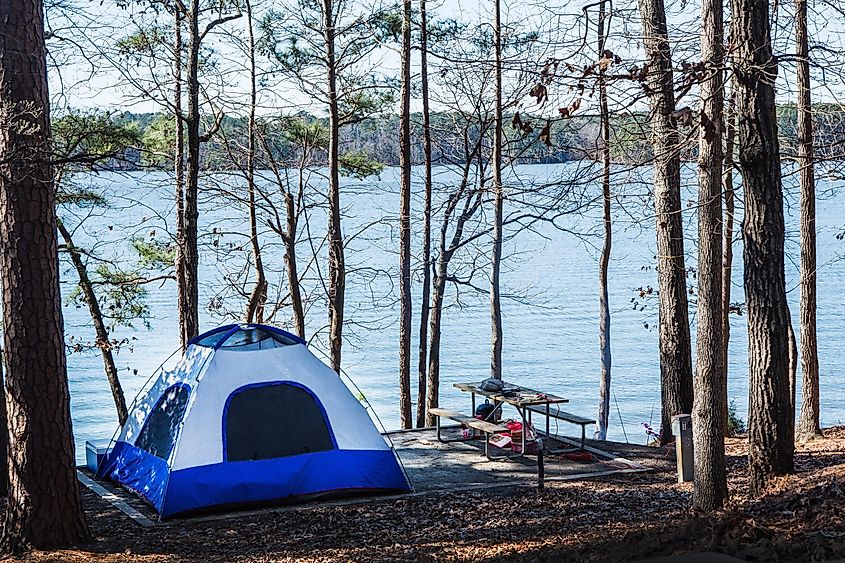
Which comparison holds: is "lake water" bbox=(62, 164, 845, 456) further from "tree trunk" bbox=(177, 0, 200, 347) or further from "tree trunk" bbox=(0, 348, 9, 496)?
"tree trunk" bbox=(0, 348, 9, 496)

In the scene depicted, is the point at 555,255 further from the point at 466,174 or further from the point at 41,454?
the point at 41,454

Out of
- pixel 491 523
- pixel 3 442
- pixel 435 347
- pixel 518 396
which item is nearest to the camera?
pixel 491 523

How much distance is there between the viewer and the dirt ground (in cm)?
595

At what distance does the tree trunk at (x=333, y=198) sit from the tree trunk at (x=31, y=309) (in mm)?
9454

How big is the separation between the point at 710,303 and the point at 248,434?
14.3 ft

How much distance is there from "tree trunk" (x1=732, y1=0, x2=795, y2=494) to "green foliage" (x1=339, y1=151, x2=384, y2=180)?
35.3ft

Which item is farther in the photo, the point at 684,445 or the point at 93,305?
the point at 93,305

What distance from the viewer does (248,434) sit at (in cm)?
895

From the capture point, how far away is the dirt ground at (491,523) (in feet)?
19.5

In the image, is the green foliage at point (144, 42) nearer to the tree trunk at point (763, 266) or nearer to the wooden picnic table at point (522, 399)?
the wooden picnic table at point (522, 399)

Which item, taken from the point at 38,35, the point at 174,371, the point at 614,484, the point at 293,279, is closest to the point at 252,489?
the point at 174,371

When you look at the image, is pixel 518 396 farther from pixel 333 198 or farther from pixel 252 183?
pixel 252 183

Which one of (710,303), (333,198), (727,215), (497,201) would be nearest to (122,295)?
(333,198)

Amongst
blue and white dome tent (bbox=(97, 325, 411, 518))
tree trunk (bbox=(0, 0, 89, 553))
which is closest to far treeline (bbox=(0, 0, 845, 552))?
tree trunk (bbox=(0, 0, 89, 553))
